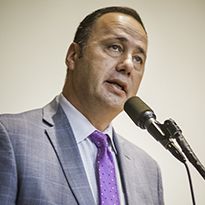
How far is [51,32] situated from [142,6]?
468 mm

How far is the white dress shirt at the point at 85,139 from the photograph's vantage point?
1065 mm

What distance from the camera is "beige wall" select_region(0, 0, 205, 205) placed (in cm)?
158

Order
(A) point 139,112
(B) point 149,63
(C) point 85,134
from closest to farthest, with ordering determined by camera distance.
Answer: (A) point 139,112, (C) point 85,134, (B) point 149,63

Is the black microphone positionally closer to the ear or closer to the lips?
the lips

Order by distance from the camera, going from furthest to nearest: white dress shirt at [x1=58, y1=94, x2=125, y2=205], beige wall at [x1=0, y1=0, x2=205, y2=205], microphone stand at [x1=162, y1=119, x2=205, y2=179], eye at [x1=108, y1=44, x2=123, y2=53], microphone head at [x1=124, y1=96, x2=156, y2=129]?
beige wall at [x1=0, y1=0, x2=205, y2=205] < eye at [x1=108, y1=44, x2=123, y2=53] < white dress shirt at [x1=58, y1=94, x2=125, y2=205] < microphone head at [x1=124, y1=96, x2=156, y2=129] < microphone stand at [x1=162, y1=119, x2=205, y2=179]

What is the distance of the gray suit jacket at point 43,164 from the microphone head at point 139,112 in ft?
0.73

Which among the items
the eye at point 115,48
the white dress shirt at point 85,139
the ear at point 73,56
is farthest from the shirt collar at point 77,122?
the eye at point 115,48

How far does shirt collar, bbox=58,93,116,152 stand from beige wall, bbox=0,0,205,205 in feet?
1.41

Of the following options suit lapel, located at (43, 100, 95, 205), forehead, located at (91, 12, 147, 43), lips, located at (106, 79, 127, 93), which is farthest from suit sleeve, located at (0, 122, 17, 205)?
forehead, located at (91, 12, 147, 43)

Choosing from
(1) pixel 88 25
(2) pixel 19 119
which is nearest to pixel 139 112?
(2) pixel 19 119

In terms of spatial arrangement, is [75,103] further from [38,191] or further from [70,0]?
[70,0]

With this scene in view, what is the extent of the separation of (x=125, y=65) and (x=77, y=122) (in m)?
0.23

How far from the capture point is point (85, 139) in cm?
113

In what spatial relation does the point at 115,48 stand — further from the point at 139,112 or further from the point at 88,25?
the point at 139,112
